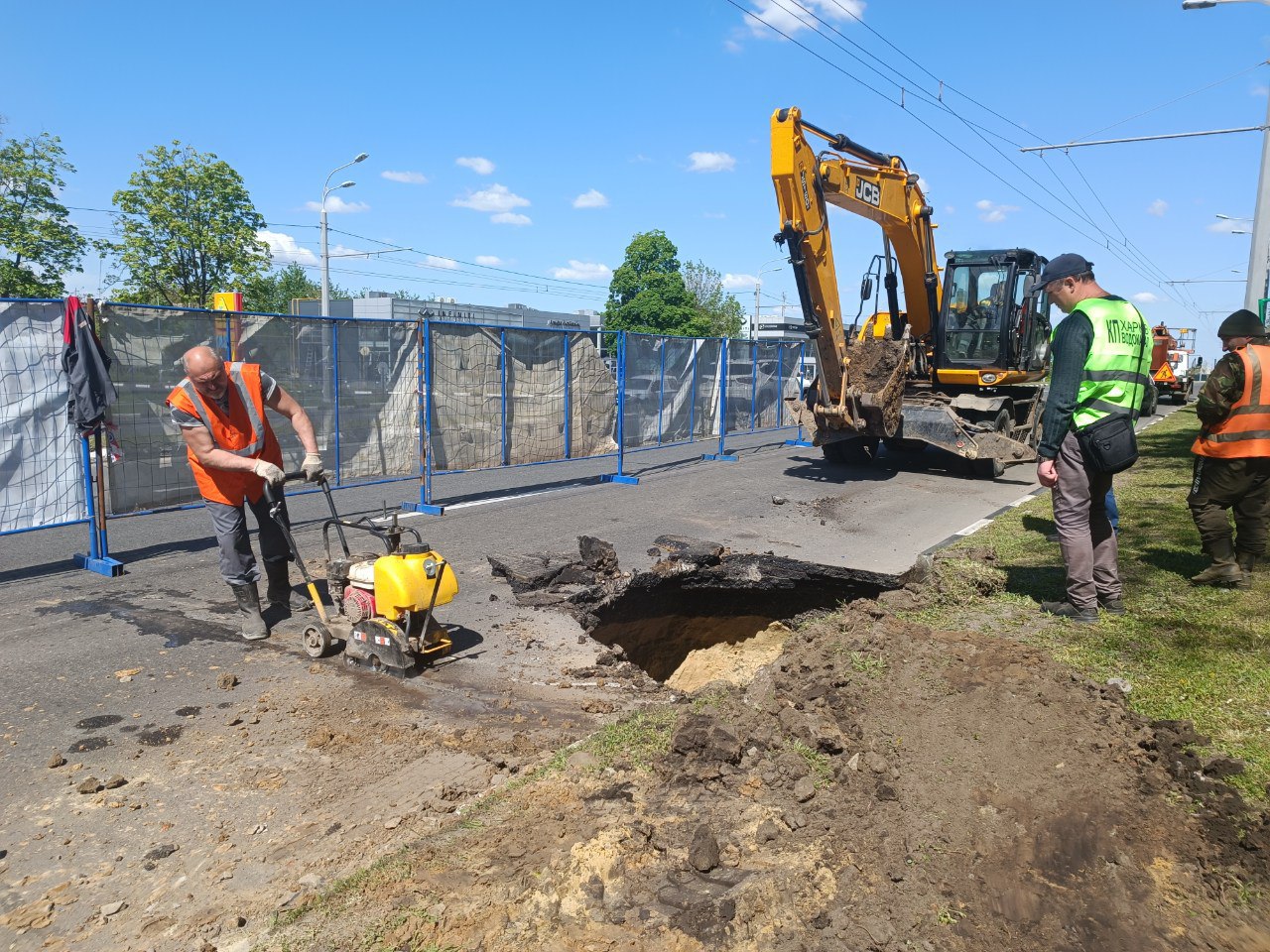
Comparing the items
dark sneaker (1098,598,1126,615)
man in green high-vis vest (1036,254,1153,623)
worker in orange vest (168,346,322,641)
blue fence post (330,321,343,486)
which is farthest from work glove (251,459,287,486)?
dark sneaker (1098,598,1126,615)

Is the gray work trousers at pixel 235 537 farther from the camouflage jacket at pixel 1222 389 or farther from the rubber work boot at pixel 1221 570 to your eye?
the camouflage jacket at pixel 1222 389

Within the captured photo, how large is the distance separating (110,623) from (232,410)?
5.60ft

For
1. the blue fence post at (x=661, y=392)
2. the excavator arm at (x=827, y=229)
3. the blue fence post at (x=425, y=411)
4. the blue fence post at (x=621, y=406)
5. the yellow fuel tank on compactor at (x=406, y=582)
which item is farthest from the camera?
the blue fence post at (x=661, y=392)

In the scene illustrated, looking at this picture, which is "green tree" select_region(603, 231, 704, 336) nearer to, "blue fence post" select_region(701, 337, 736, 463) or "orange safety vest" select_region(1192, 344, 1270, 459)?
"blue fence post" select_region(701, 337, 736, 463)

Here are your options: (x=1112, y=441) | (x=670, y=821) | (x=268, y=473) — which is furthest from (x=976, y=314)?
(x=670, y=821)

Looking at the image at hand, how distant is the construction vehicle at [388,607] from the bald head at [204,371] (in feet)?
2.23

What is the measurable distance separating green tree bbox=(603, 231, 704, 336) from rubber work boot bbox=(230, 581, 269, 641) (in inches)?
1755

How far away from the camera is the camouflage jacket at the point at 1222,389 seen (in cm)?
564

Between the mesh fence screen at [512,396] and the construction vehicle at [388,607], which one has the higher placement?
the mesh fence screen at [512,396]

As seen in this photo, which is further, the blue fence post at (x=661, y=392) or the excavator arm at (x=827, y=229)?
the blue fence post at (x=661, y=392)

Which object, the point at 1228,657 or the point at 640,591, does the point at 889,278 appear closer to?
the point at 640,591

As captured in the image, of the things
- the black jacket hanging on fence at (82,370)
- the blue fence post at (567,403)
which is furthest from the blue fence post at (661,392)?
the black jacket hanging on fence at (82,370)

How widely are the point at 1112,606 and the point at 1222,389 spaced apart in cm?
183

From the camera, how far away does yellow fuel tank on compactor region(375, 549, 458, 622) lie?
14.3 ft
